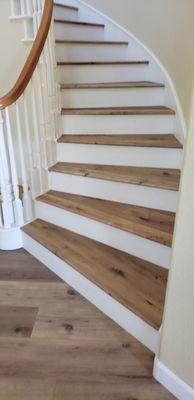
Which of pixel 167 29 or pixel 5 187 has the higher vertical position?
pixel 167 29

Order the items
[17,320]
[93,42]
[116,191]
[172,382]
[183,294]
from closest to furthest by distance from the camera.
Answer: [183,294] < [172,382] < [17,320] < [116,191] < [93,42]

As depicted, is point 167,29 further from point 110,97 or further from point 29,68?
point 29,68

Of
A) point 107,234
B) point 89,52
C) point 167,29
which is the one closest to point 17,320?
point 107,234

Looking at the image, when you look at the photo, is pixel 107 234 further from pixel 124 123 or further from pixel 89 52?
pixel 89 52

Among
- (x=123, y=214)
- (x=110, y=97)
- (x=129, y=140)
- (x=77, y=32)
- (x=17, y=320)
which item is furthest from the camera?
(x=77, y=32)

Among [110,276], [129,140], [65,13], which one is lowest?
[110,276]

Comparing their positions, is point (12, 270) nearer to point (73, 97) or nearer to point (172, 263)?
point (172, 263)

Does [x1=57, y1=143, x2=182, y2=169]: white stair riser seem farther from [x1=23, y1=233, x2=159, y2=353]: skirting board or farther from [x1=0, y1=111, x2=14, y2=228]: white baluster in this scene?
[x1=23, y1=233, x2=159, y2=353]: skirting board

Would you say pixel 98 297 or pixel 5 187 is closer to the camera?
pixel 98 297

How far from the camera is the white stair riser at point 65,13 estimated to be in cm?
313

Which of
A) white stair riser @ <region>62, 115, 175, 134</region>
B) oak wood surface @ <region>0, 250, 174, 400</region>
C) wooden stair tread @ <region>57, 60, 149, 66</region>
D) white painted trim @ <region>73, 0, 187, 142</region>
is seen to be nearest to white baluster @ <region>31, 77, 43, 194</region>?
white stair riser @ <region>62, 115, 175, 134</region>

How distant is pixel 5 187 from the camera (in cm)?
211

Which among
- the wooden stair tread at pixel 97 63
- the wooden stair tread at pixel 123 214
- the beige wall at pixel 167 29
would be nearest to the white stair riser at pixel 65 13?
the beige wall at pixel 167 29

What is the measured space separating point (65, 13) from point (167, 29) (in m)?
1.34
